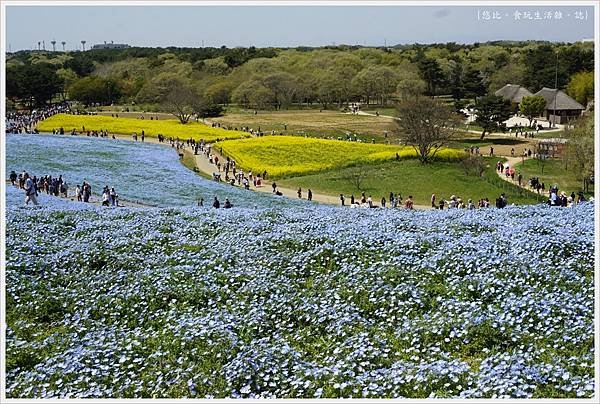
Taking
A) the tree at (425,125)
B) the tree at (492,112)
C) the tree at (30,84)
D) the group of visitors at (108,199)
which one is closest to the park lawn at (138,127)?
the tree at (30,84)

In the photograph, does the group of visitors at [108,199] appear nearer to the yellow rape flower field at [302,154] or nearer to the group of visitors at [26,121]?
the yellow rape flower field at [302,154]

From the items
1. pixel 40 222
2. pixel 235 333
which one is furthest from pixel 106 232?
pixel 235 333

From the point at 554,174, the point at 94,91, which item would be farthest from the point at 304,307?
the point at 94,91

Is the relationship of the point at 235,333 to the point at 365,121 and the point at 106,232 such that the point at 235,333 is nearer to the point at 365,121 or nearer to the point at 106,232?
the point at 106,232

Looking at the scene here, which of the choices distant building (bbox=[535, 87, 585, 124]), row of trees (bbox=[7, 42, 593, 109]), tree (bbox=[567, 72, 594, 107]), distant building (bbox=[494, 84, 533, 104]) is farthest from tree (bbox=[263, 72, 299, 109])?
tree (bbox=[567, 72, 594, 107])

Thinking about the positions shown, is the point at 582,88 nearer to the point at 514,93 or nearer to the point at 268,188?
the point at 514,93
